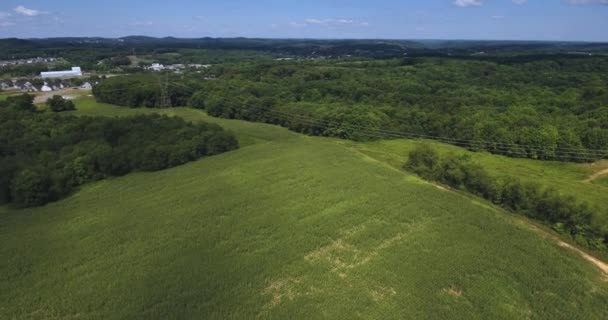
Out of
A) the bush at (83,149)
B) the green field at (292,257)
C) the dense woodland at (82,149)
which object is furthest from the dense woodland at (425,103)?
the green field at (292,257)

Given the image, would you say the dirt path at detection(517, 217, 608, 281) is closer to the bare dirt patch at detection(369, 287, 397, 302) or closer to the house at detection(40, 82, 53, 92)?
the bare dirt patch at detection(369, 287, 397, 302)

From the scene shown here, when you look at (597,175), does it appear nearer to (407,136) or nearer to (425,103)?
(407,136)

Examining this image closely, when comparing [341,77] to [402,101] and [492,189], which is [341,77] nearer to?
[402,101]

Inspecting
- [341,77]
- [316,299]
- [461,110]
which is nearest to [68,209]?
[316,299]

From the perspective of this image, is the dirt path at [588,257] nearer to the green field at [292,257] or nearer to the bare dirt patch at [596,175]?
the green field at [292,257]

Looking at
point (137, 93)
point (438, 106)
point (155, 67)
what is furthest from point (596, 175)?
point (155, 67)

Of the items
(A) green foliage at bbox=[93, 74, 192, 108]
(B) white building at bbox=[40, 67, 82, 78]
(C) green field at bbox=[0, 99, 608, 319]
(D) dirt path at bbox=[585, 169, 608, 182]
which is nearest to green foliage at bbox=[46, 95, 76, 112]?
(A) green foliage at bbox=[93, 74, 192, 108]

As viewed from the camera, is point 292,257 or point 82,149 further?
point 82,149
